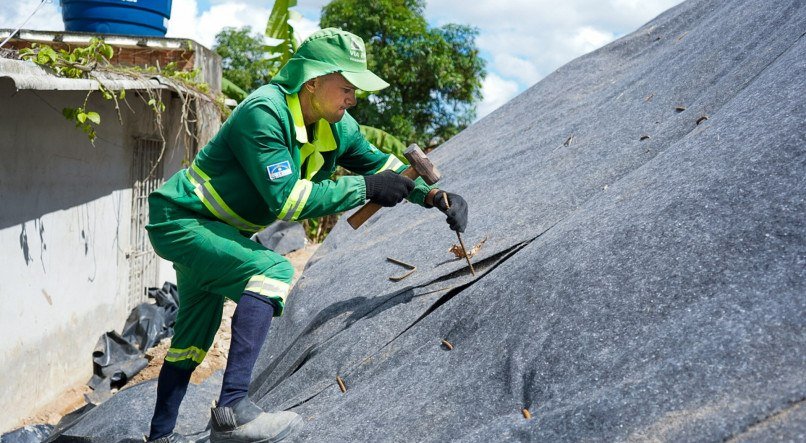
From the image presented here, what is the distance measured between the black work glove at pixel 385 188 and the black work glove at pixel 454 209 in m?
0.25

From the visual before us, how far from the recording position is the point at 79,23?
801 cm

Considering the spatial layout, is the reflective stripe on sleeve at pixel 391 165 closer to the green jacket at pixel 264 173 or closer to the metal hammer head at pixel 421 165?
the metal hammer head at pixel 421 165

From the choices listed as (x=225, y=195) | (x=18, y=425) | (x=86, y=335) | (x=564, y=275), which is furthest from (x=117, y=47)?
(x=564, y=275)

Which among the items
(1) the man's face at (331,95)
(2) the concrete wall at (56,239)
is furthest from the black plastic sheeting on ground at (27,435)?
(1) the man's face at (331,95)

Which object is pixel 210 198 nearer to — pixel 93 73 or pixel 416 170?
pixel 416 170

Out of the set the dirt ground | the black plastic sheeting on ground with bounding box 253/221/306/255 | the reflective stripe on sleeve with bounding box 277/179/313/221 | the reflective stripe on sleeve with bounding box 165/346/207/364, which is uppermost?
the reflective stripe on sleeve with bounding box 277/179/313/221

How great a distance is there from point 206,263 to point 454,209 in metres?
1.01

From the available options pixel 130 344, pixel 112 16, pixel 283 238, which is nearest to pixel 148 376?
pixel 130 344

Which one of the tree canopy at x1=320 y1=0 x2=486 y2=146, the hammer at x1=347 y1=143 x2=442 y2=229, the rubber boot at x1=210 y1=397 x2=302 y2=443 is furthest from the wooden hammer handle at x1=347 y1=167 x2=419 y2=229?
the tree canopy at x1=320 y1=0 x2=486 y2=146

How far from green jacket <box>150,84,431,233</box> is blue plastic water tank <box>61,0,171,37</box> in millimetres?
5578

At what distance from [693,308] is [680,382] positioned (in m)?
0.29

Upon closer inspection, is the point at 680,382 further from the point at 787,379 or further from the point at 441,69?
the point at 441,69

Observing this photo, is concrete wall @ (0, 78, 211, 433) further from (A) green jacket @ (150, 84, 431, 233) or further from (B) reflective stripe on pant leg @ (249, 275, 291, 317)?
(B) reflective stripe on pant leg @ (249, 275, 291, 317)

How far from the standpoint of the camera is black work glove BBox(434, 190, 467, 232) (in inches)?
127
